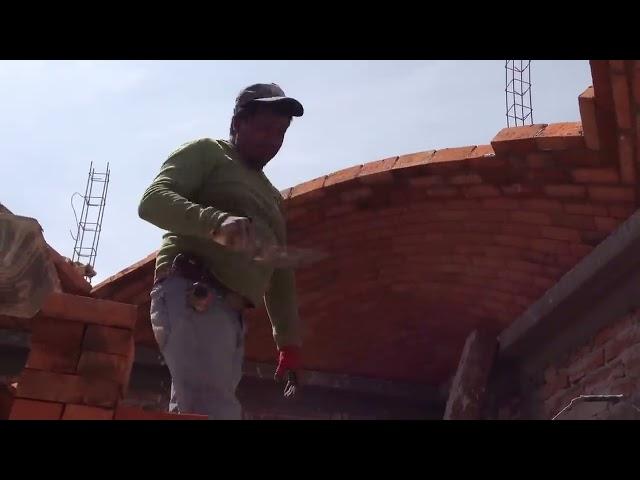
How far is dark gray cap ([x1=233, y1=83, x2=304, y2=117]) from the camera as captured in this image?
2.79 m

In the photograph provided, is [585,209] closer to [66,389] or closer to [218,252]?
[218,252]

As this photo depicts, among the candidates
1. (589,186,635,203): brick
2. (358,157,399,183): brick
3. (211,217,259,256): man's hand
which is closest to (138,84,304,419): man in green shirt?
(211,217,259,256): man's hand

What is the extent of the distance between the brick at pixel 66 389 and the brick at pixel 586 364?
3.29 metres

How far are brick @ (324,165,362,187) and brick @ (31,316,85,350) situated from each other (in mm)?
2556

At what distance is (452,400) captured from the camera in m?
5.18

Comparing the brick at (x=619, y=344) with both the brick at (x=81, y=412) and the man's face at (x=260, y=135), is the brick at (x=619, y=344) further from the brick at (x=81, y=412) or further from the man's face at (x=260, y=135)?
the brick at (x=81, y=412)

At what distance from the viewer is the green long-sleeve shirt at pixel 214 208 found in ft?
7.93

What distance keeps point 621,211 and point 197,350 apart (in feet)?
8.30

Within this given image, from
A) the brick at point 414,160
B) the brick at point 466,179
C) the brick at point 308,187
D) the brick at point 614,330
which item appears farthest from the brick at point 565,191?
the brick at point 308,187

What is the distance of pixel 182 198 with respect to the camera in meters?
2.45

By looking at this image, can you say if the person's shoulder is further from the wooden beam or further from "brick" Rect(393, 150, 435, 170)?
the wooden beam
